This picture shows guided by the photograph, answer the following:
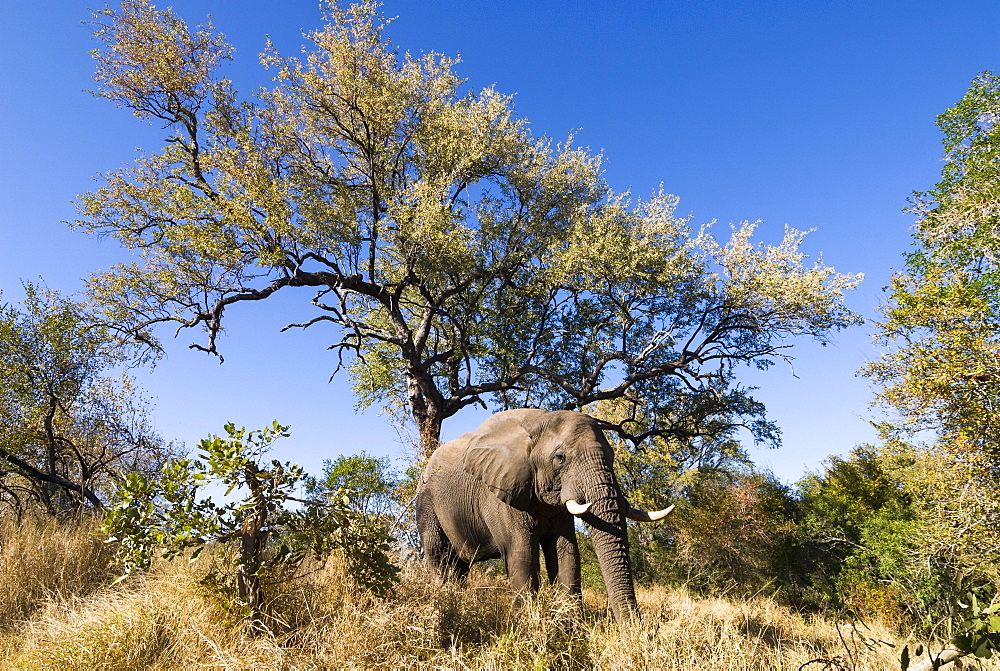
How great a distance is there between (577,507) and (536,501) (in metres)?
0.85

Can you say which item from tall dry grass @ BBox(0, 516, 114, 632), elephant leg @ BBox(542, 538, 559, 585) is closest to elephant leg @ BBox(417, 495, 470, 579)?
elephant leg @ BBox(542, 538, 559, 585)

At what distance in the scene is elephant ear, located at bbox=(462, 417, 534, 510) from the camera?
7.92 meters

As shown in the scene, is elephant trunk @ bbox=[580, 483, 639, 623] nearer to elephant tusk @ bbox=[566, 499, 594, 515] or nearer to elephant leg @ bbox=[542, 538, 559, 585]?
elephant tusk @ bbox=[566, 499, 594, 515]

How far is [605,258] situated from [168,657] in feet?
46.8

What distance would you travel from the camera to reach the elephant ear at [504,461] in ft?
26.0

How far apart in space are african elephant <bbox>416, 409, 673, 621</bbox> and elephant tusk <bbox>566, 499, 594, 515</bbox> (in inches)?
0.6

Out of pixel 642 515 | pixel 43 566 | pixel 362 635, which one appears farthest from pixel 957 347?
pixel 43 566

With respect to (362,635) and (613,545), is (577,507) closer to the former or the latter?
(613,545)

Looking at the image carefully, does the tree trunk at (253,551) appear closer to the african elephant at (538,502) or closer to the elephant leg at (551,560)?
the african elephant at (538,502)

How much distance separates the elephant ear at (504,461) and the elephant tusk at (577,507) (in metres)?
0.71

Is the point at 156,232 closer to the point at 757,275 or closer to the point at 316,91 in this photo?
the point at 316,91

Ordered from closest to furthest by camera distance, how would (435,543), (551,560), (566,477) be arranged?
(566,477) < (551,560) < (435,543)

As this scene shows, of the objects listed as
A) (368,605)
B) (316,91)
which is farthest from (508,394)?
(368,605)

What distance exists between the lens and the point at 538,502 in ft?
26.1
